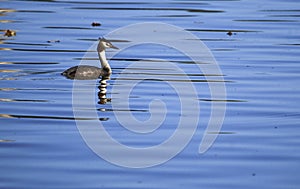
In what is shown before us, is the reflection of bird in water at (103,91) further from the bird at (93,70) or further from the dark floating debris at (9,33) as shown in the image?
the dark floating debris at (9,33)

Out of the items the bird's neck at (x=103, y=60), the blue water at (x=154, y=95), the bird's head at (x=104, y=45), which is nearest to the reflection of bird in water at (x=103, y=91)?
the blue water at (x=154, y=95)

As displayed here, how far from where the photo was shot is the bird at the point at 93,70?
49.4 feet

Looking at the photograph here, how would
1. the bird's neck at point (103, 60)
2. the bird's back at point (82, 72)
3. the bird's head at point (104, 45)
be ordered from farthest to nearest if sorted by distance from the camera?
A: the bird's head at point (104, 45) < the bird's neck at point (103, 60) < the bird's back at point (82, 72)

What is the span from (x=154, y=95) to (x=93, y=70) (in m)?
2.59

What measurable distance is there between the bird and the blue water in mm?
194

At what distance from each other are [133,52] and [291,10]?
21.9 ft

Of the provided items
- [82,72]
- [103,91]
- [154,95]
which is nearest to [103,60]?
[82,72]

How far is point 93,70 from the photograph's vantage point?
1584cm

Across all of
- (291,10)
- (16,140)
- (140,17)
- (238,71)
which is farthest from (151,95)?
(291,10)

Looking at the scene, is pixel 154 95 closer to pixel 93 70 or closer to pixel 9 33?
pixel 93 70

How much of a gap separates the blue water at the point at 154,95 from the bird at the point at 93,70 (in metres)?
0.19

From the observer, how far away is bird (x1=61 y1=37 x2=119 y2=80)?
15.0 meters

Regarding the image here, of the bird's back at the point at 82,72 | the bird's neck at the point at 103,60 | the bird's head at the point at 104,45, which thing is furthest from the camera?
the bird's head at the point at 104,45

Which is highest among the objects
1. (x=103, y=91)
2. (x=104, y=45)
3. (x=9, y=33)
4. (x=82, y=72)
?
(x=9, y=33)
